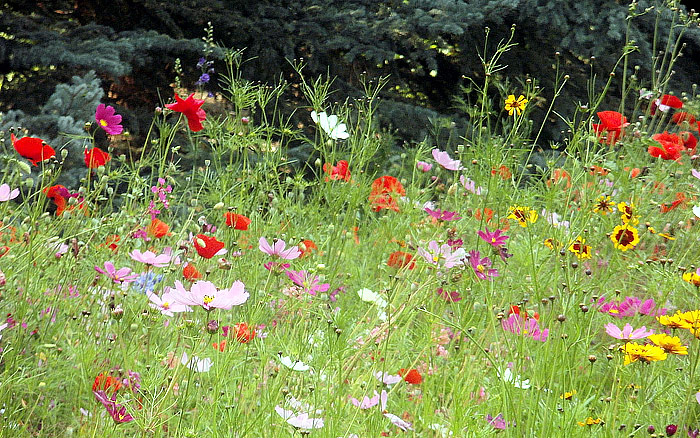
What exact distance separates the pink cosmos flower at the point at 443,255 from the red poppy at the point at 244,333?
0.49m

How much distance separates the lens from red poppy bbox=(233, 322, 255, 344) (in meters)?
1.33

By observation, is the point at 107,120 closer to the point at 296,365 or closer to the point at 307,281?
the point at 307,281

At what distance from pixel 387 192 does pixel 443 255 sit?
1.08m

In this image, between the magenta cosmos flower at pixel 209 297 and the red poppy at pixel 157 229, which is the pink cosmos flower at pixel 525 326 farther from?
the red poppy at pixel 157 229

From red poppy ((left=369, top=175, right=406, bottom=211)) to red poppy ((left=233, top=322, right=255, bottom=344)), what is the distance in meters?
1.21

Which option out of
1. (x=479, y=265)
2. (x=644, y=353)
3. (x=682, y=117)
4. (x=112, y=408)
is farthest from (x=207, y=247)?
(x=682, y=117)

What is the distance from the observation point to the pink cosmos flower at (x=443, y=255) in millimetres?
1678

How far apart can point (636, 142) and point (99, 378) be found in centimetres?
258

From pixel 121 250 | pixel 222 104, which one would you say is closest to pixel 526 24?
pixel 222 104

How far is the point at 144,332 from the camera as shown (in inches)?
63.1

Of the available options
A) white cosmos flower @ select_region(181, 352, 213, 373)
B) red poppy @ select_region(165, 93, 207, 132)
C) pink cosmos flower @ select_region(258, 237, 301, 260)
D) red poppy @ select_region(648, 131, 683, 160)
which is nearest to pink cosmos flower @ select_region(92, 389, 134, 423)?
white cosmos flower @ select_region(181, 352, 213, 373)

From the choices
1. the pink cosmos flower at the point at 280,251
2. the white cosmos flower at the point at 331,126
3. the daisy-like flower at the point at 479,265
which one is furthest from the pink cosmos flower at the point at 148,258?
the daisy-like flower at the point at 479,265

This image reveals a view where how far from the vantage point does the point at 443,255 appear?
1714 mm

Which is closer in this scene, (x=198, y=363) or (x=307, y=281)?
(x=198, y=363)
